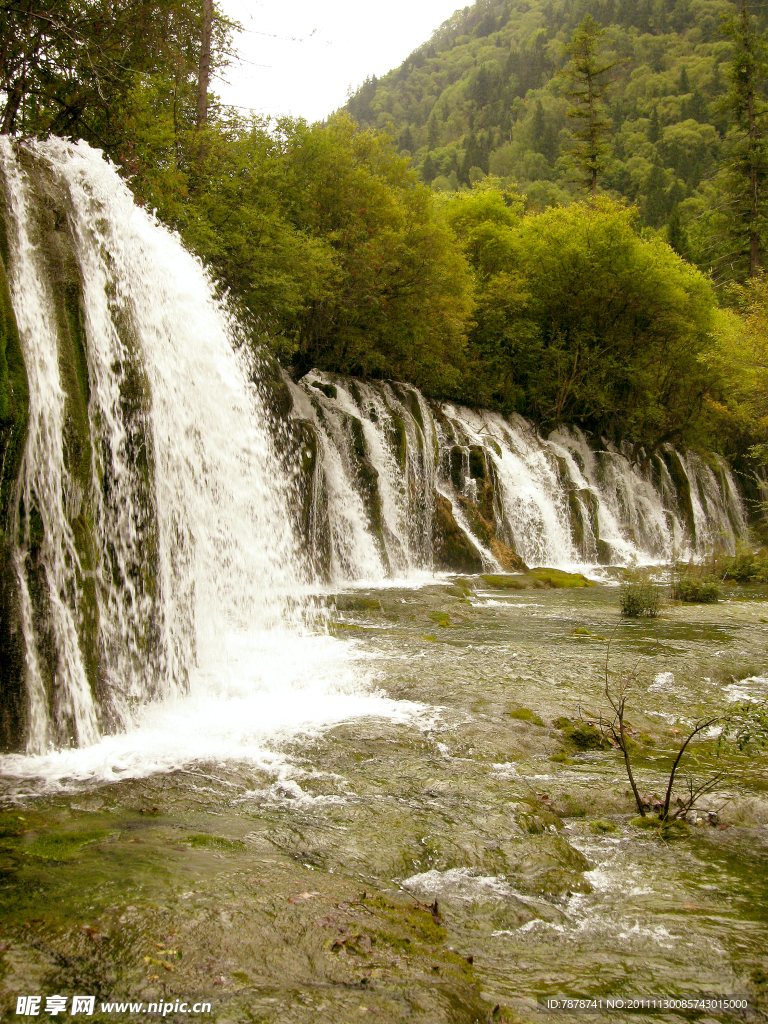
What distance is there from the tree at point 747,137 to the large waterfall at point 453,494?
18.5 m

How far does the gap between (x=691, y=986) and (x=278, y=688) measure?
5556 millimetres

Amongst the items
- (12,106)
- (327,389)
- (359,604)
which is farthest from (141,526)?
(327,389)

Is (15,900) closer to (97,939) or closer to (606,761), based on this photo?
(97,939)

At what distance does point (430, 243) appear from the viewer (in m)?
22.0

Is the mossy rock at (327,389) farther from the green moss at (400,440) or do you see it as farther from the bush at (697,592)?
the bush at (697,592)

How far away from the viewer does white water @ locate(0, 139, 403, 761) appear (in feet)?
19.8

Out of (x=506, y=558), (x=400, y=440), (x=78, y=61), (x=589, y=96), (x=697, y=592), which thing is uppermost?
(x=589, y=96)

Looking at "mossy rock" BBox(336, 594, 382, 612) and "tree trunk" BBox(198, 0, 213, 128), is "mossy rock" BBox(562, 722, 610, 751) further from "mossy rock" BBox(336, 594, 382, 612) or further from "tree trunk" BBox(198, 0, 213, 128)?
"tree trunk" BBox(198, 0, 213, 128)

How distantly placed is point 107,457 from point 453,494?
15.2m

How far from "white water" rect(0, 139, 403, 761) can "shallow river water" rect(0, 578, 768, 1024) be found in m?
0.13

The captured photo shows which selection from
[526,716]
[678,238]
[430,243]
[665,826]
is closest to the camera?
[665,826]

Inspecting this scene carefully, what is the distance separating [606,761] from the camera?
6008 mm

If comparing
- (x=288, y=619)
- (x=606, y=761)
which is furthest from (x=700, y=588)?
(x=606, y=761)

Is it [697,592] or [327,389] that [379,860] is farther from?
[327,389]
